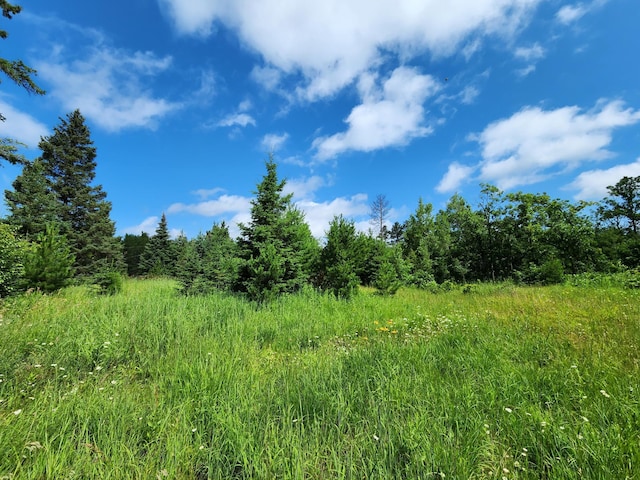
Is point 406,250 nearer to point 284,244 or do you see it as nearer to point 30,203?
point 284,244

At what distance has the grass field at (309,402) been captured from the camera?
6.28ft

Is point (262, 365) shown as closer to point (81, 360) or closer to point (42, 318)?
point (81, 360)

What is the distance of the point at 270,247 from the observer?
845 centimetres

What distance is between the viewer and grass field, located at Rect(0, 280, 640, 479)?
1.91m

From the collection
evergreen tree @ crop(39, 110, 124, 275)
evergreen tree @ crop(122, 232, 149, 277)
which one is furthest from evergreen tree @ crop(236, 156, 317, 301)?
evergreen tree @ crop(122, 232, 149, 277)

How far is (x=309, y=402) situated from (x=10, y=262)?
37.5 ft

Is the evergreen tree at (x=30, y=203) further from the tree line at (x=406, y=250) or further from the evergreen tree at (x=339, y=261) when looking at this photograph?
the evergreen tree at (x=339, y=261)

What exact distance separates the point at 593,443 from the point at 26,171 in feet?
82.0

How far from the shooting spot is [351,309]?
7582mm

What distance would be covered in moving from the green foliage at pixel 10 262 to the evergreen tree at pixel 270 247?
6.91 m

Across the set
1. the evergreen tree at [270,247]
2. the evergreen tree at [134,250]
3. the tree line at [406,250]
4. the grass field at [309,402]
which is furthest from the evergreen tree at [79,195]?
the grass field at [309,402]

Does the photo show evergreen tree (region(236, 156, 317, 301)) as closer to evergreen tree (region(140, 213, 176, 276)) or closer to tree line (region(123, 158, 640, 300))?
tree line (region(123, 158, 640, 300))

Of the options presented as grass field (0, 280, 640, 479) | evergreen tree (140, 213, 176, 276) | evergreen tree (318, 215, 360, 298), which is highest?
evergreen tree (140, 213, 176, 276)

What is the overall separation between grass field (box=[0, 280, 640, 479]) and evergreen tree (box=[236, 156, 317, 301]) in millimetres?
3424
